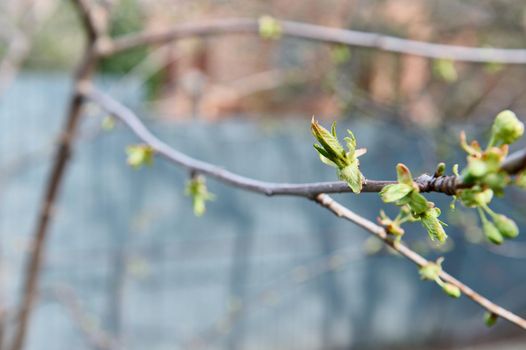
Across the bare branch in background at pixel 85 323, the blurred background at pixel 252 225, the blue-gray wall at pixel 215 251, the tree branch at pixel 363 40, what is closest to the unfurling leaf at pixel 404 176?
the tree branch at pixel 363 40

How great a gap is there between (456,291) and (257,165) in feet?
10.3

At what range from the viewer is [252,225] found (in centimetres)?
365

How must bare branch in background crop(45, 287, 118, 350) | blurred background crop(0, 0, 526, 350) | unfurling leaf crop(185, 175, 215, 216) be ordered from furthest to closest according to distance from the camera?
blurred background crop(0, 0, 526, 350), bare branch in background crop(45, 287, 118, 350), unfurling leaf crop(185, 175, 215, 216)

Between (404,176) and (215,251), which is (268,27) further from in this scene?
(215,251)

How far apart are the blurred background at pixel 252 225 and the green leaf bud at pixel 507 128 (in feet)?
7.08

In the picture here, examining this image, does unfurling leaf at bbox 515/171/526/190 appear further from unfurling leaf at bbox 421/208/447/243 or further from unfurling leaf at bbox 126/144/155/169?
unfurling leaf at bbox 126/144/155/169

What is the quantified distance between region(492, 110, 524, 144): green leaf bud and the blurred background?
85.0 inches

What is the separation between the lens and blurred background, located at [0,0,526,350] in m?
3.17

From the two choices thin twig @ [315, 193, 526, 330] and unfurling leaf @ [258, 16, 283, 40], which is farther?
unfurling leaf @ [258, 16, 283, 40]

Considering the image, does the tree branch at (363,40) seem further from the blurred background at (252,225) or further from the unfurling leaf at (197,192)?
the blurred background at (252,225)

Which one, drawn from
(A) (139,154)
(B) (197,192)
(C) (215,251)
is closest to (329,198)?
(B) (197,192)

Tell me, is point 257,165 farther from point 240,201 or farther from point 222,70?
point 222,70

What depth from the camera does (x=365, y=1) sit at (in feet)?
11.7

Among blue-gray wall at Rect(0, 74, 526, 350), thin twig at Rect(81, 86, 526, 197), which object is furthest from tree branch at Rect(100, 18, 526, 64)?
blue-gray wall at Rect(0, 74, 526, 350)
